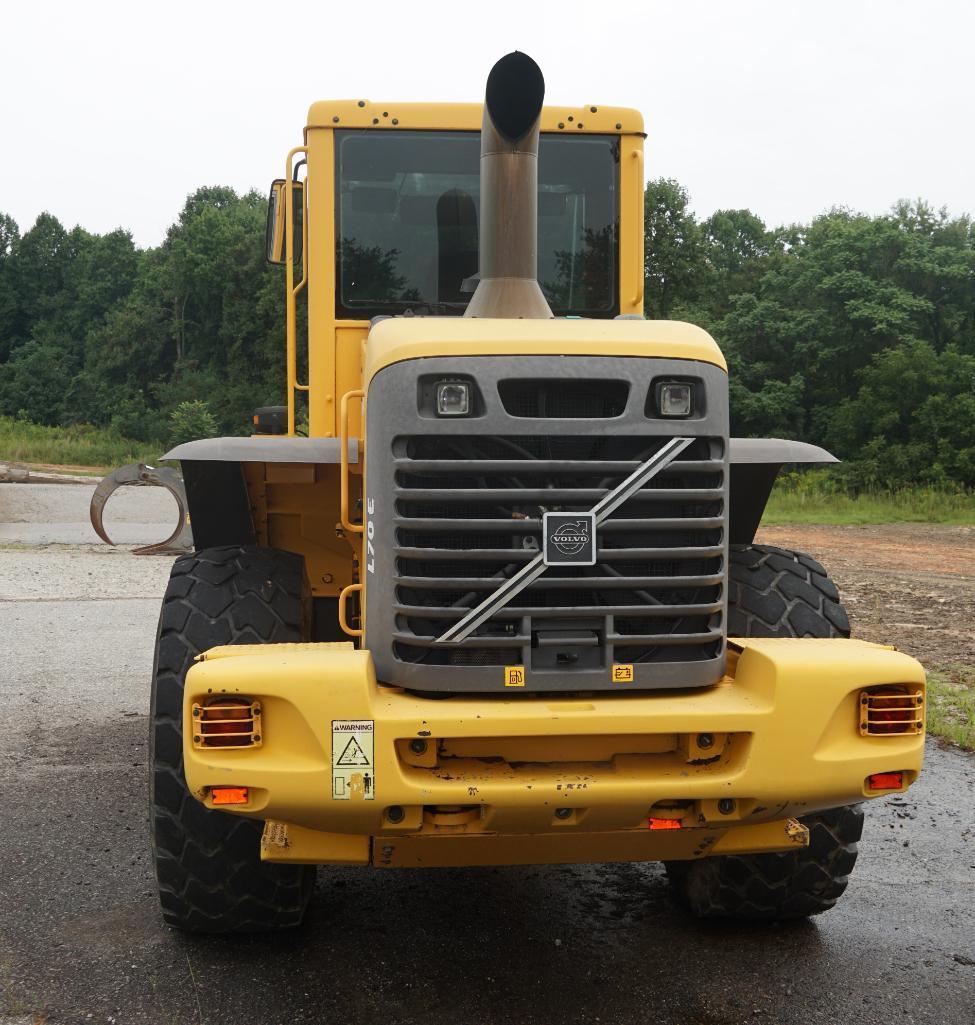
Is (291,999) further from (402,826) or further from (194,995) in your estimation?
(402,826)

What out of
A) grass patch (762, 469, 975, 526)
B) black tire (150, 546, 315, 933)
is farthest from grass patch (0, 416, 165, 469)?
black tire (150, 546, 315, 933)

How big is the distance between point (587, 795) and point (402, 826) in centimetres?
47

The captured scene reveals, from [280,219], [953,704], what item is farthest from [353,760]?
[953,704]

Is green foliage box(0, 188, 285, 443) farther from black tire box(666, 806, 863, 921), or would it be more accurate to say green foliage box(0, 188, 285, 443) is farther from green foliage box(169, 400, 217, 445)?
black tire box(666, 806, 863, 921)

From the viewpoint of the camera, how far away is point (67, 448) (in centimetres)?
4409

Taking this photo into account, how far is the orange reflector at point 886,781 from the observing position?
3.15 m

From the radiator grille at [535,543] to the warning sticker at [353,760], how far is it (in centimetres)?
30

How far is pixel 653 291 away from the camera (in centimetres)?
845

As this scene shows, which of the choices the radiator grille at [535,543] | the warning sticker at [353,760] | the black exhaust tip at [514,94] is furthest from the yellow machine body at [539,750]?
the black exhaust tip at [514,94]

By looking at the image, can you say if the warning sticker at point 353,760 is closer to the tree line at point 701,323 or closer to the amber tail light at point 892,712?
the amber tail light at point 892,712

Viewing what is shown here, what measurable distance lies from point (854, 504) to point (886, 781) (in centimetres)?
2397

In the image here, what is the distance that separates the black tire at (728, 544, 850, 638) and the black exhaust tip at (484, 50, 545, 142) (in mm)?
1577

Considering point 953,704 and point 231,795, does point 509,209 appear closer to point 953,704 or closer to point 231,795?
point 231,795

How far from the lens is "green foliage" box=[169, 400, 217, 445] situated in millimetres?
44116
